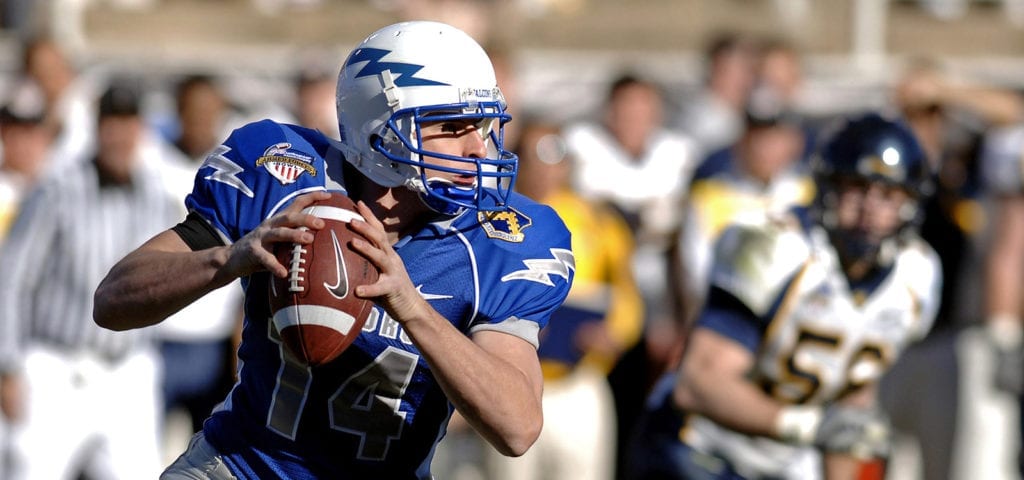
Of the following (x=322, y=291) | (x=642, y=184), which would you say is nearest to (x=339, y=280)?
(x=322, y=291)

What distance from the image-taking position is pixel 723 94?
8.79m

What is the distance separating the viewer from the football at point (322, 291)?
3244 millimetres

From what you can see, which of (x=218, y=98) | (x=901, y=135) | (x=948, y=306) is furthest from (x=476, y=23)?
(x=901, y=135)

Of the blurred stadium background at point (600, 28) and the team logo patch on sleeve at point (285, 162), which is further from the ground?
the team logo patch on sleeve at point (285, 162)

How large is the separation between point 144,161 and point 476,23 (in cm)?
272

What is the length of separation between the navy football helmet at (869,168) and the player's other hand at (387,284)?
237 centimetres

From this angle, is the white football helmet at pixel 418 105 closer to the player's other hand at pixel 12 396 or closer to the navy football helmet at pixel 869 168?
the navy football helmet at pixel 869 168

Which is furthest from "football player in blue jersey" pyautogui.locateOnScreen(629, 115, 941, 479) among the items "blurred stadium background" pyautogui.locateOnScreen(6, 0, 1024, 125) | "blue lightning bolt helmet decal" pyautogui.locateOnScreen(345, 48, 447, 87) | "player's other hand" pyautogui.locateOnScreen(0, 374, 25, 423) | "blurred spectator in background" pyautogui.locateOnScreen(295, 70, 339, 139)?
"blurred stadium background" pyautogui.locateOnScreen(6, 0, 1024, 125)

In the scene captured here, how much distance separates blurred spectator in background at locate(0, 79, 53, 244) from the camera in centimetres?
777

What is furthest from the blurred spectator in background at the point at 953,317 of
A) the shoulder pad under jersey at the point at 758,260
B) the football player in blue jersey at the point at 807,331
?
the shoulder pad under jersey at the point at 758,260

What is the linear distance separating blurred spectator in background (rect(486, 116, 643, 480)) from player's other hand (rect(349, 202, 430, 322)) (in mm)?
4106

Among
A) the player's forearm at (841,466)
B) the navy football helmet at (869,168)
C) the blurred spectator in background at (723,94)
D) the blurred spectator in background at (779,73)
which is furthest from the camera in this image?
the blurred spectator in background at (723,94)

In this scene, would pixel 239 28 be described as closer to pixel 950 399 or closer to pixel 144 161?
pixel 144 161

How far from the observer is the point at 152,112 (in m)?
9.04
